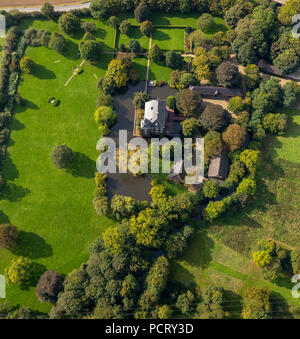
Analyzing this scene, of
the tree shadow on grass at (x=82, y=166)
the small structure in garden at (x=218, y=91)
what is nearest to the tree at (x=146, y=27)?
the small structure in garden at (x=218, y=91)

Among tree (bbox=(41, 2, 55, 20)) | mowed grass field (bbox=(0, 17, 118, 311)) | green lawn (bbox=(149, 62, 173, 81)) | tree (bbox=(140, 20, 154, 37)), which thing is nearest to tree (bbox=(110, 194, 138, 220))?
mowed grass field (bbox=(0, 17, 118, 311))

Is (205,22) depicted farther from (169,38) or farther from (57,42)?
(57,42)

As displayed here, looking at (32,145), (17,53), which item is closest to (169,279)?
(32,145)

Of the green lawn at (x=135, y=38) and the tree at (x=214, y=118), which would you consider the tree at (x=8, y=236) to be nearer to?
the tree at (x=214, y=118)
